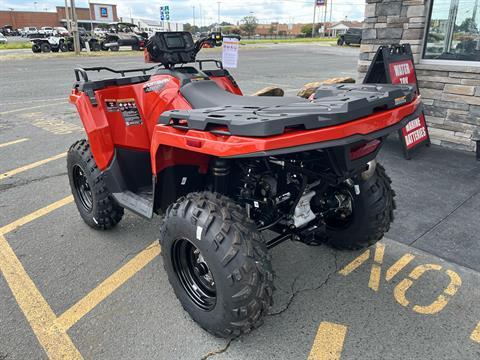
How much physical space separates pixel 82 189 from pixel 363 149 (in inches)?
109

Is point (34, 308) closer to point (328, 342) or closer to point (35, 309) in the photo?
point (35, 309)

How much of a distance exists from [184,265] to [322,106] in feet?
4.48

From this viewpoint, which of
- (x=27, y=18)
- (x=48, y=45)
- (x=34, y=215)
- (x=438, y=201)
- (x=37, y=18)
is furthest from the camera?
(x=37, y=18)

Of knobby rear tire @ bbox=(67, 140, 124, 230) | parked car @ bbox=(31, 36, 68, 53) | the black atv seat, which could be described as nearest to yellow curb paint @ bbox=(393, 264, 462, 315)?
the black atv seat

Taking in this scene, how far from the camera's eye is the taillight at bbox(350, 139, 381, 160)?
7.14 ft

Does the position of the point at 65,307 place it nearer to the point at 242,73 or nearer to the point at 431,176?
the point at 431,176

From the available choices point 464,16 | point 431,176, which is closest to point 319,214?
point 431,176

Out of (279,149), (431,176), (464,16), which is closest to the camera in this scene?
(279,149)

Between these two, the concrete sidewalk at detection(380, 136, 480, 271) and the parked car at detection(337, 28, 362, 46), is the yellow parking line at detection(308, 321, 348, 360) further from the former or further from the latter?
the parked car at detection(337, 28, 362, 46)

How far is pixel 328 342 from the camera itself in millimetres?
2348

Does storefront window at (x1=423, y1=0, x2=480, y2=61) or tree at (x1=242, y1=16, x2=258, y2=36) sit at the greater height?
tree at (x1=242, y1=16, x2=258, y2=36)

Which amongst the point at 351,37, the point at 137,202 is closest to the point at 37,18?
the point at 351,37

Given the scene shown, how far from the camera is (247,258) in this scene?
2.03m

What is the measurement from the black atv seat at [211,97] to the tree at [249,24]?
93659 millimetres
